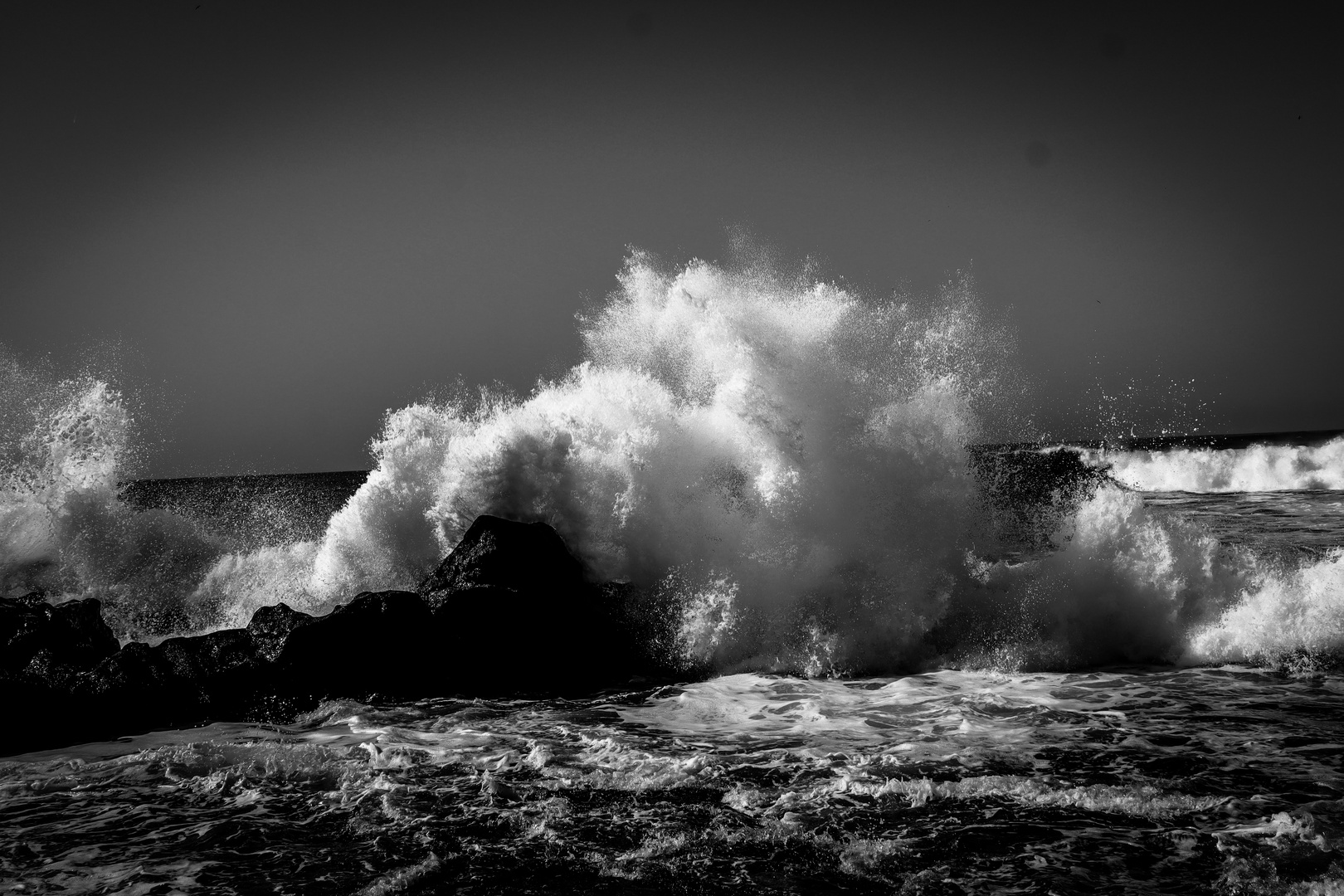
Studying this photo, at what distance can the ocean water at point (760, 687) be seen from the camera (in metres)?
4.81

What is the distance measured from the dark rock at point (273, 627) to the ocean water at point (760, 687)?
94 centimetres

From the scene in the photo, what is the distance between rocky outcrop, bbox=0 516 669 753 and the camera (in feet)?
26.3

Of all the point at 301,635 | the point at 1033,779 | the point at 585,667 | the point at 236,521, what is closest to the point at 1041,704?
the point at 1033,779

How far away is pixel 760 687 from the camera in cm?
882

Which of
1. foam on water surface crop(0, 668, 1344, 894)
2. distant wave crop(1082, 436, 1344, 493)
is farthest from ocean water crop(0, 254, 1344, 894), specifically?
distant wave crop(1082, 436, 1344, 493)

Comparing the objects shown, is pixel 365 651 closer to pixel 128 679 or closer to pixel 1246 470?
pixel 128 679

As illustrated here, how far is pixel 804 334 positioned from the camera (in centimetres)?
1184

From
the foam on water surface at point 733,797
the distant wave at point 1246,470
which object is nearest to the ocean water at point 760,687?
the foam on water surface at point 733,797

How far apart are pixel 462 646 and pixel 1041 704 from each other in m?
5.91

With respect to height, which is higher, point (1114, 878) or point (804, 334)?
point (804, 334)

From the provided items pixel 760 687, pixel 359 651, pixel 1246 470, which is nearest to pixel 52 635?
pixel 359 651

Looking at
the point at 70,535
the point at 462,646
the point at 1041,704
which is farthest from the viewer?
the point at 70,535

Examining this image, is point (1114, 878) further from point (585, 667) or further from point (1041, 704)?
point (585, 667)

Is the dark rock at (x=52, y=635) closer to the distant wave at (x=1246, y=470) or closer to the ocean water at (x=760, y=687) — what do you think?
the ocean water at (x=760, y=687)
